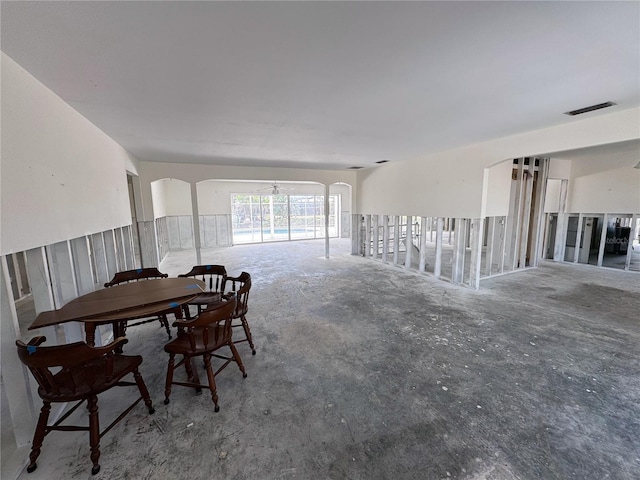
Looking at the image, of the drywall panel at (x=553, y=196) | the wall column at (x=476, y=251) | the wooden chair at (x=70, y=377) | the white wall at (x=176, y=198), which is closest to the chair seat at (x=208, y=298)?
the wooden chair at (x=70, y=377)

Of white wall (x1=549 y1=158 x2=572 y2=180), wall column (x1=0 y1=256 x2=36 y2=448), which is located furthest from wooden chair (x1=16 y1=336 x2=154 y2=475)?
white wall (x1=549 y1=158 x2=572 y2=180)

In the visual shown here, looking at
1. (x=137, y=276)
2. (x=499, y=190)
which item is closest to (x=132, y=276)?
(x=137, y=276)

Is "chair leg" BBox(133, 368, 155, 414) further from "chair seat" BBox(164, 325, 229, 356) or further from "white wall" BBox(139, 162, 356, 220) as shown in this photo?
"white wall" BBox(139, 162, 356, 220)

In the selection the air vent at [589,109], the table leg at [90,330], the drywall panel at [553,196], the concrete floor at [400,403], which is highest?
the air vent at [589,109]

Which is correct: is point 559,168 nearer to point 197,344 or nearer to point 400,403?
point 400,403

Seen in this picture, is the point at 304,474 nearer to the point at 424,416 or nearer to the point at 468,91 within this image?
the point at 424,416

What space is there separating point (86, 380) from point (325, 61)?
9.28 ft

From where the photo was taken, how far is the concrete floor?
67.2 inches

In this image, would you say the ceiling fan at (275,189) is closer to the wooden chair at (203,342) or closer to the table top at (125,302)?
the table top at (125,302)

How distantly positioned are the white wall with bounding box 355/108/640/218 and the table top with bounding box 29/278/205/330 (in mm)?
5000

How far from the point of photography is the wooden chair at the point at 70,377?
1521mm

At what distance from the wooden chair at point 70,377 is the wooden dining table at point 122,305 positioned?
0.30 m

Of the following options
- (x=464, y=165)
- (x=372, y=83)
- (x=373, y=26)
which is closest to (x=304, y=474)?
(x=373, y=26)

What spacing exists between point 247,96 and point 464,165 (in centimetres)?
437
